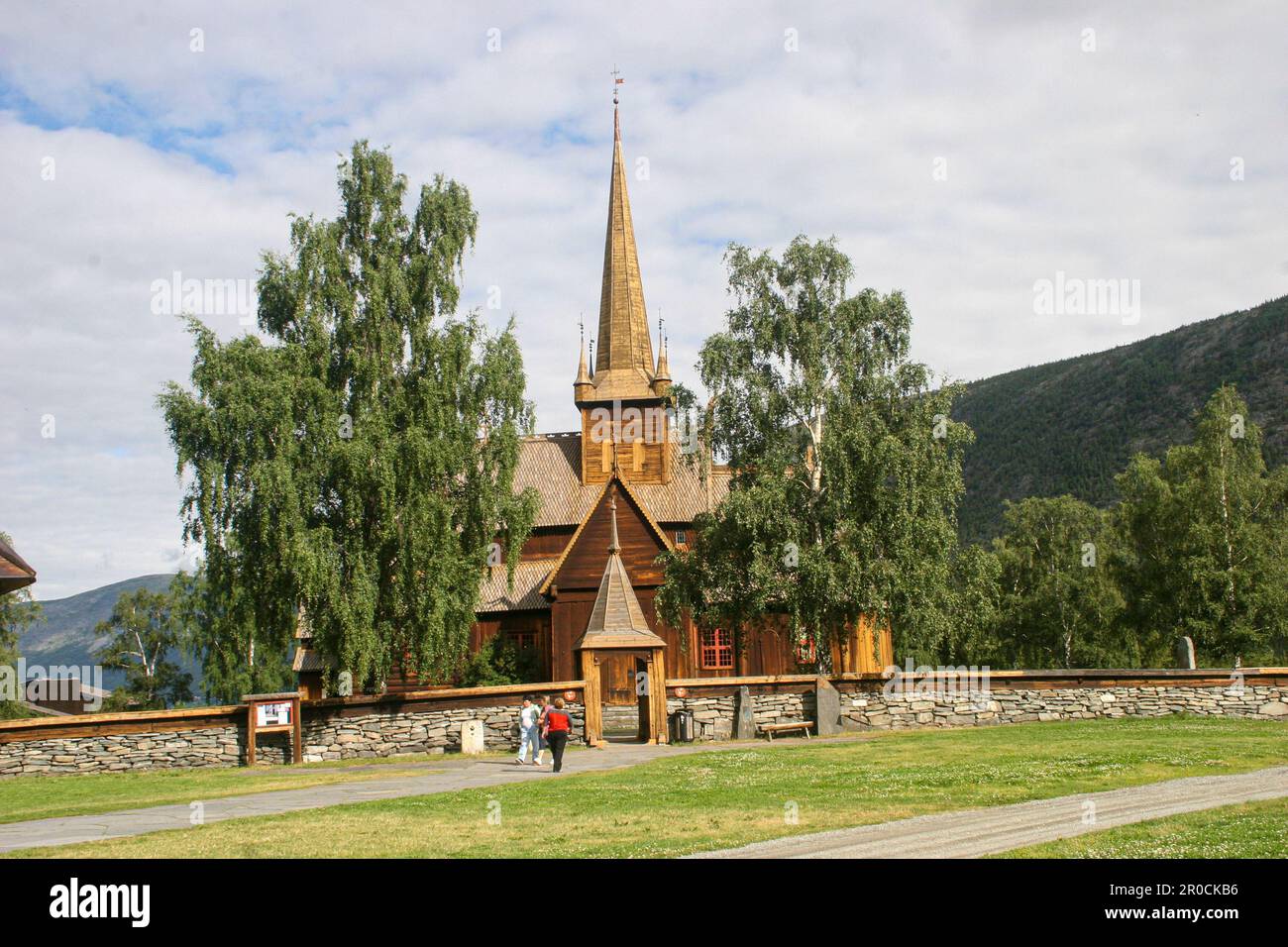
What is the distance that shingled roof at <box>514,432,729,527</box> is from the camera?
55.4 meters

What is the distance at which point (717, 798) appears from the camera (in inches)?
658

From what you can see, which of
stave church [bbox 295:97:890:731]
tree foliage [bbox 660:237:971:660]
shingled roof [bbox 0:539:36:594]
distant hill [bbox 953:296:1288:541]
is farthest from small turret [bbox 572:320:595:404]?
distant hill [bbox 953:296:1288:541]

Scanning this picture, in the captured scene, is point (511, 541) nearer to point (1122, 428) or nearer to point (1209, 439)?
point (1209, 439)

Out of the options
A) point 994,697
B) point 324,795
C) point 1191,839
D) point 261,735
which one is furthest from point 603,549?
point 1191,839

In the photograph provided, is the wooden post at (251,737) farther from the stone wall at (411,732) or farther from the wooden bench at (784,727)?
the wooden bench at (784,727)

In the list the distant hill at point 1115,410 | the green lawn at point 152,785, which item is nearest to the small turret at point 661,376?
the green lawn at point 152,785

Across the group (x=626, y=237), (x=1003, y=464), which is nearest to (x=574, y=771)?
(x=626, y=237)

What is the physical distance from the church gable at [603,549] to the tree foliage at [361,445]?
13.0m

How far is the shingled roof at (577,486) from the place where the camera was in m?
55.4

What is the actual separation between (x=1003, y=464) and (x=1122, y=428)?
1838 cm

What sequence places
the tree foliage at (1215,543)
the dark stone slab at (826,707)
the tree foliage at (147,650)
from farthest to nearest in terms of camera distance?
the tree foliage at (147,650) < the tree foliage at (1215,543) < the dark stone slab at (826,707)

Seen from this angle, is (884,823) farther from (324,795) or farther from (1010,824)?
(324,795)

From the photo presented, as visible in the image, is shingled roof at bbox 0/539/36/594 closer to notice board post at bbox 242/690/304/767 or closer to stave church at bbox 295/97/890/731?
notice board post at bbox 242/690/304/767

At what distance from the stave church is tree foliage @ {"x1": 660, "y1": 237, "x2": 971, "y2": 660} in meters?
4.55
